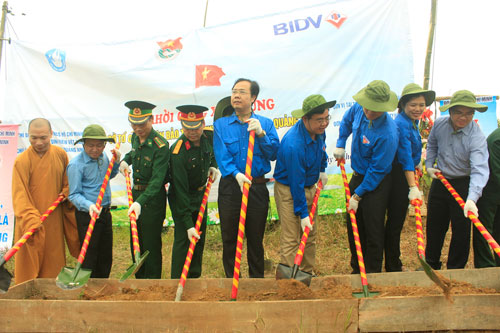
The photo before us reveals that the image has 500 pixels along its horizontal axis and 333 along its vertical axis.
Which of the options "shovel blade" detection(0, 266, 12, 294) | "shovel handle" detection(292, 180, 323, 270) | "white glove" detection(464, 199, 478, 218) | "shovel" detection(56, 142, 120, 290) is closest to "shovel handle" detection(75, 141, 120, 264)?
"shovel" detection(56, 142, 120, 290)

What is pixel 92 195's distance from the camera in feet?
12.6

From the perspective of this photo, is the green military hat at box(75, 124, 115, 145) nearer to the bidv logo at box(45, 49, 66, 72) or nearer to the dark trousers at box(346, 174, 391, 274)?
the dark trousers at box(346, 174, 391, 274)

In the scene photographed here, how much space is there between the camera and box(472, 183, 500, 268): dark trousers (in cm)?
377

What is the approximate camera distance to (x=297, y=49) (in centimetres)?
571

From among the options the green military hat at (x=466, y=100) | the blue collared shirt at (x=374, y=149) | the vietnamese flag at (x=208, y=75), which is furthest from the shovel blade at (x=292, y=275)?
the vietnamese flag at (x=208, y=75)

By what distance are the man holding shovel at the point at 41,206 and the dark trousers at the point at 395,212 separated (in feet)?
10.8

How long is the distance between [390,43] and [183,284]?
4.46 meters

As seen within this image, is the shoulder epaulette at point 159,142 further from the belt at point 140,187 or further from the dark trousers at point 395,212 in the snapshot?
the dark trousers at point 395,212

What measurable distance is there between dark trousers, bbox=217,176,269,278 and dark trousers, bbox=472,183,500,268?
2241 millimetres

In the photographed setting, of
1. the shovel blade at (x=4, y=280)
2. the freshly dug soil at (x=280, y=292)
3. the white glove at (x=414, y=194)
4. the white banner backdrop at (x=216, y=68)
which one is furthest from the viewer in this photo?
the white banner backdrop at (x=216, y=68)

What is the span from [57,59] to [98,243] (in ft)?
12.9

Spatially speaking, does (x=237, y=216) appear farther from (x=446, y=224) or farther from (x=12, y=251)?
(x=446, y=224)

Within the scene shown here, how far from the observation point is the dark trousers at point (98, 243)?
3.78 meters

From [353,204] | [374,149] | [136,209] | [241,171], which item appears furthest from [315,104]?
[136,209]
